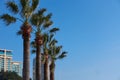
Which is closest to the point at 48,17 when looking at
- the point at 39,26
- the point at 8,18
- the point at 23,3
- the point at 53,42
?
the point at 39,26

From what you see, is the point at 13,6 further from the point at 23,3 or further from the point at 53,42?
the point at 53,42

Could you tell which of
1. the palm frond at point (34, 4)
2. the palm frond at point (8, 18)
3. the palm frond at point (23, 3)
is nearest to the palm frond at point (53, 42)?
the palm frond at point (34, 4)

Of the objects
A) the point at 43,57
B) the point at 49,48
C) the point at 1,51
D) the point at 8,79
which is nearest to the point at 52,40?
the point at 49,48

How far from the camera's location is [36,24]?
34.1m

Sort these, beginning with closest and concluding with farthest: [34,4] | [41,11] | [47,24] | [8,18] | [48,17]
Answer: [8,18] → [34,4] → [41,11] → [48,17] → [47,24]

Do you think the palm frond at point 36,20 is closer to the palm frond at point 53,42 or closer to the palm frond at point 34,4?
the palm frond at point 34,4

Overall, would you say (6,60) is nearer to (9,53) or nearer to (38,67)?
(9,53)

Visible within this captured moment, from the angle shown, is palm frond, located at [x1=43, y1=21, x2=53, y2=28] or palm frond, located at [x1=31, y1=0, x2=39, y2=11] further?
palm frond, located at [x1=43, y1=21, x2=53, y2=28]

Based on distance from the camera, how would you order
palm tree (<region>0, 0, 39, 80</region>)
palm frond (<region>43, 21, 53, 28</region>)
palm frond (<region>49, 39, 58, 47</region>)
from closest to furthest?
palm tree (<region>0, 0, 39, 80</region>), palm frond (<region>43, 21, 53, 28</region>), palm frond (<region>49, 39, 58, 47</region>)

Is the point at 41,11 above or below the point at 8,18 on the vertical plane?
above

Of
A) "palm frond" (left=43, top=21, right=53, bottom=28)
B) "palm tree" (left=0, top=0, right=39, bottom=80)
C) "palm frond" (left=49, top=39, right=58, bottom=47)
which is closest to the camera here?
"palm tree" (left=0, top=0, right=39, bottom=80)

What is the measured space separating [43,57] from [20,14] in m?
10.6

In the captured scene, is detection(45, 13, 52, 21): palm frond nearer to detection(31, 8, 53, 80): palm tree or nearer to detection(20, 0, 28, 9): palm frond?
detection(31, 8, 53, 80): palm tree

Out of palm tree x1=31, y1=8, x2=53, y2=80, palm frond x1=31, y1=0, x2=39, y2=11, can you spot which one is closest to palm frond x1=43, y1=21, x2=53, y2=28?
palm tree x1=31, y1=8, x2=53, y2=80
